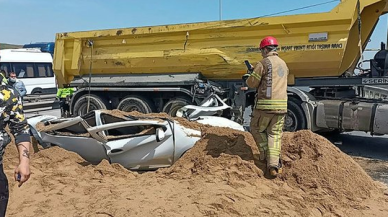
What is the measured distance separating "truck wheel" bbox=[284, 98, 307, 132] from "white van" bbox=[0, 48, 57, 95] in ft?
42.3

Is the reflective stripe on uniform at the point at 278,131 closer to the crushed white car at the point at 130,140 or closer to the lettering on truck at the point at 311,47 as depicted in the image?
the crushed white car at the point at 130,140

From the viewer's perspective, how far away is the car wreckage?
525 cm

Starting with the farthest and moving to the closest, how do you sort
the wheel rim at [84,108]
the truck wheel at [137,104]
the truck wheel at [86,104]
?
the wheel rim at [84,108] → the truck wheel at [86,104] → the truck wheel at [137,104]

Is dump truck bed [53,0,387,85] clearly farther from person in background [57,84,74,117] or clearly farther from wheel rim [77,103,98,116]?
wheel rim [77,103,98,116]

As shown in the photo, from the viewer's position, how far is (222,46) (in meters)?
8.39

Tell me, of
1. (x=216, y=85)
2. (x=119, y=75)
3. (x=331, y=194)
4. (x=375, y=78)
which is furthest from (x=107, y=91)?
(x=331, y=194)

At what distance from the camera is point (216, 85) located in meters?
8.70

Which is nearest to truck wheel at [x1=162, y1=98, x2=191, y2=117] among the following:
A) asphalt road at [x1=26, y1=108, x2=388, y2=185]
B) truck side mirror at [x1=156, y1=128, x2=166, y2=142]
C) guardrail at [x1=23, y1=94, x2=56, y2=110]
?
asphalt road at [x1=26, y1=108, x2=388, y2=185]

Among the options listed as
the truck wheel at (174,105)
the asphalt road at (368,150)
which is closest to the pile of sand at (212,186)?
the asphalt road at (368,150)

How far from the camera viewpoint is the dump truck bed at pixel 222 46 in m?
7.37

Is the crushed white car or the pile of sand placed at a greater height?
the crushed white car

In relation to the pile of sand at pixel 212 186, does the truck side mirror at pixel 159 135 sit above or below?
A: above

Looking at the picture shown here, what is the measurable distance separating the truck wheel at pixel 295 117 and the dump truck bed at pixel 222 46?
538 mm

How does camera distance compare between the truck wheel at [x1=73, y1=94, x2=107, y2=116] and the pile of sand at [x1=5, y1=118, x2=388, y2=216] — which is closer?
the pile of sand at [x1=5, y1=118, x2=388, y2=216]
